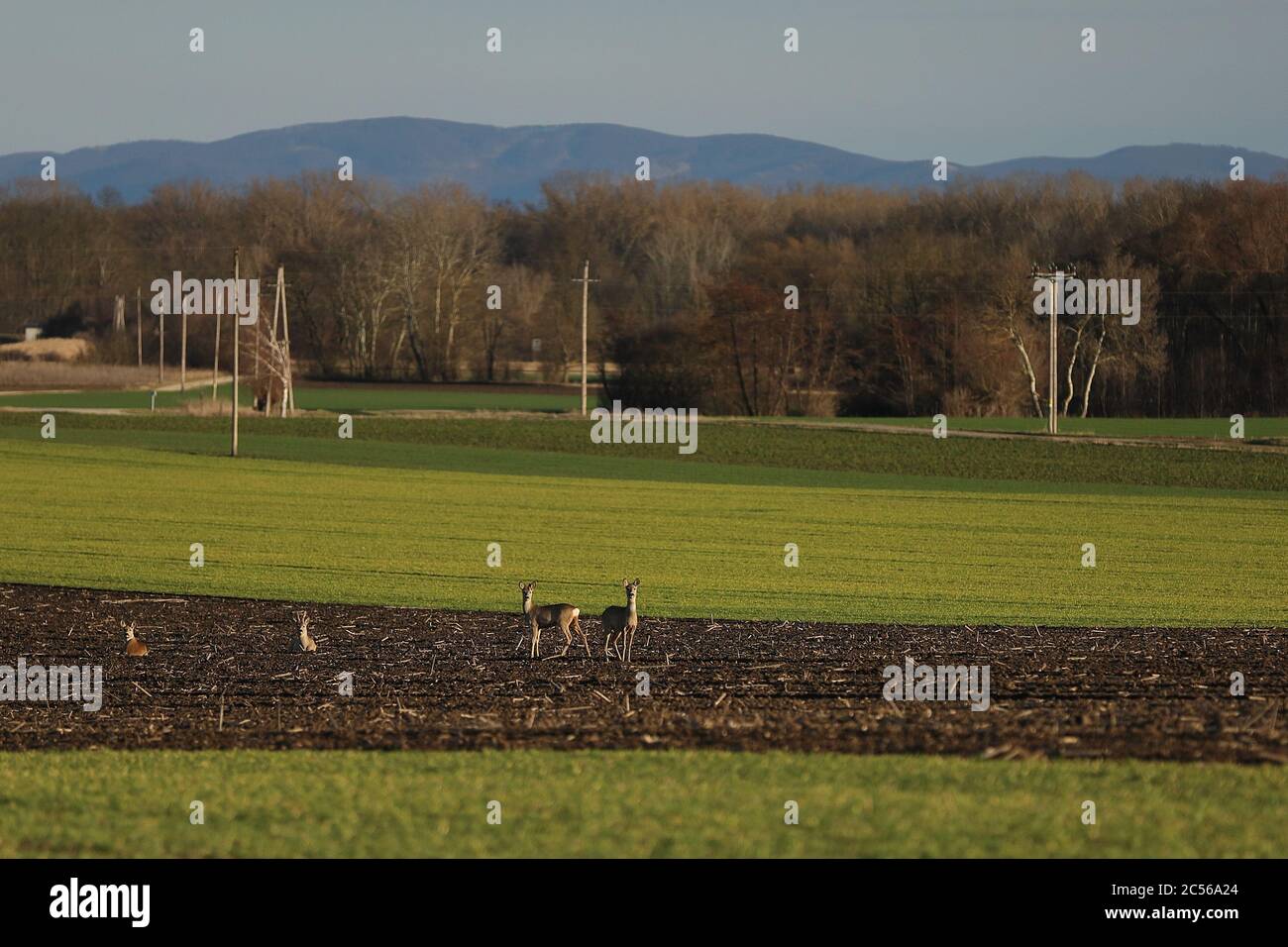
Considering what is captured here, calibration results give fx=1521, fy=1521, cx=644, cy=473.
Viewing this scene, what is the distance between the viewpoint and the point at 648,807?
8.70 meters

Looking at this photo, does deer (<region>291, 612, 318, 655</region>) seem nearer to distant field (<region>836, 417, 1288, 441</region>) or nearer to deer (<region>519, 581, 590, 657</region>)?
deer (<region>519, 581, 590, 657</region>)

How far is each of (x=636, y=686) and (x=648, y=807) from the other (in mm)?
6301

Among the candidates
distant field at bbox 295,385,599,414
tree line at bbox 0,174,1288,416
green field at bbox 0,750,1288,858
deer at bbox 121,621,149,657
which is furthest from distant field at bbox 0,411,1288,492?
green field at bbox 0,750,1288,858

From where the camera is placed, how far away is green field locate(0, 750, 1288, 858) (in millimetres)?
7871

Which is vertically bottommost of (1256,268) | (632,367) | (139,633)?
(139,633)

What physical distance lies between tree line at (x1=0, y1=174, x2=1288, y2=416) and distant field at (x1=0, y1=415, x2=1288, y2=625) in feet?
85.0

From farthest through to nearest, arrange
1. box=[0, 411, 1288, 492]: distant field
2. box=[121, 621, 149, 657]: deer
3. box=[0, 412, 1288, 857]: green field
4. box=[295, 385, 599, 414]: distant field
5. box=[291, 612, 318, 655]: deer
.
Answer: box=[295, 385, 599, 414]: distant field → box=[0, 411, 1288, 492]: distant field → box=[121, 621, 149, 657]: deer → box=[291, 612, 318, 655]: deer → box=[0, 412, 1288, 857]: green field

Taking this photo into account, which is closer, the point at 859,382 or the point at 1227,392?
the point at 1227,392

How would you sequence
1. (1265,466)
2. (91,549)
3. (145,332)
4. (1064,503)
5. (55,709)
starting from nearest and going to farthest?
1. (55,709)
2. (91,549)
3. (1064,503)
4. (1265,466)
5. (145,332)

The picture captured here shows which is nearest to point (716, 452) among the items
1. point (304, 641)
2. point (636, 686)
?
point (304, 641)

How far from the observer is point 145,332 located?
404ft
